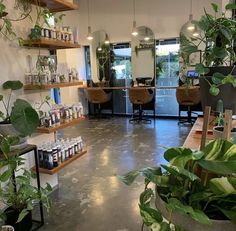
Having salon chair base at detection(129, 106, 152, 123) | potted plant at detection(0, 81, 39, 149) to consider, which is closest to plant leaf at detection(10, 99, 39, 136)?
potted plant at detection(0, 81, 39, 149)

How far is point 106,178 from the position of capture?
356 centimetres

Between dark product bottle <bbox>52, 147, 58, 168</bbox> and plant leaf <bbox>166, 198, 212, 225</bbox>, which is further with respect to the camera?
dark product bottle <bbox>52, 147, 58, 168</bbox>

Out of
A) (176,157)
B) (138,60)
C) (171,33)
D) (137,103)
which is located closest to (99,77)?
(138,60)

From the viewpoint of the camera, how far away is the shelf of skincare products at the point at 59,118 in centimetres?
270

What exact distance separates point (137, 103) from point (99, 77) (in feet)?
6.40

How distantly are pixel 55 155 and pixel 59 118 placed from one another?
41 centimetres

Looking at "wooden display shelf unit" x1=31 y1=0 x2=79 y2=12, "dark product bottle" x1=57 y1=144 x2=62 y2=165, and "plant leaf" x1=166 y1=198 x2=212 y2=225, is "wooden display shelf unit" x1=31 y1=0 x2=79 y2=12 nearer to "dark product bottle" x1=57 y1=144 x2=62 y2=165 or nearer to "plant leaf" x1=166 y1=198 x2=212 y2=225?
"dark product bottle" x1=57 y1=144 x2=62 y2=165

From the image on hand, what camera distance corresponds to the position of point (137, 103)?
7.08m

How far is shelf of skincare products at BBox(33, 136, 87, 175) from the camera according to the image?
8.98 ft

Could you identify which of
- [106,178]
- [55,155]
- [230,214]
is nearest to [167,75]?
[106,178]

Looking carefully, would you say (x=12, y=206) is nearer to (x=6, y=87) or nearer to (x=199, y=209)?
(x=6, y=87)

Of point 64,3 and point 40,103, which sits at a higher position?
point 64,3

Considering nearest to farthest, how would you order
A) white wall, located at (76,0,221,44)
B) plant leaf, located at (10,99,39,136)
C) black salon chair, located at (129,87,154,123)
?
plant leaf, located at (10,99,39,136), black salon chair, located at (129,87,154,123), white wall, located at (76,0,221,44)

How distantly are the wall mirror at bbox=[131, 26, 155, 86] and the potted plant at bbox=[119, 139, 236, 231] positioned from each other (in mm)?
6946
